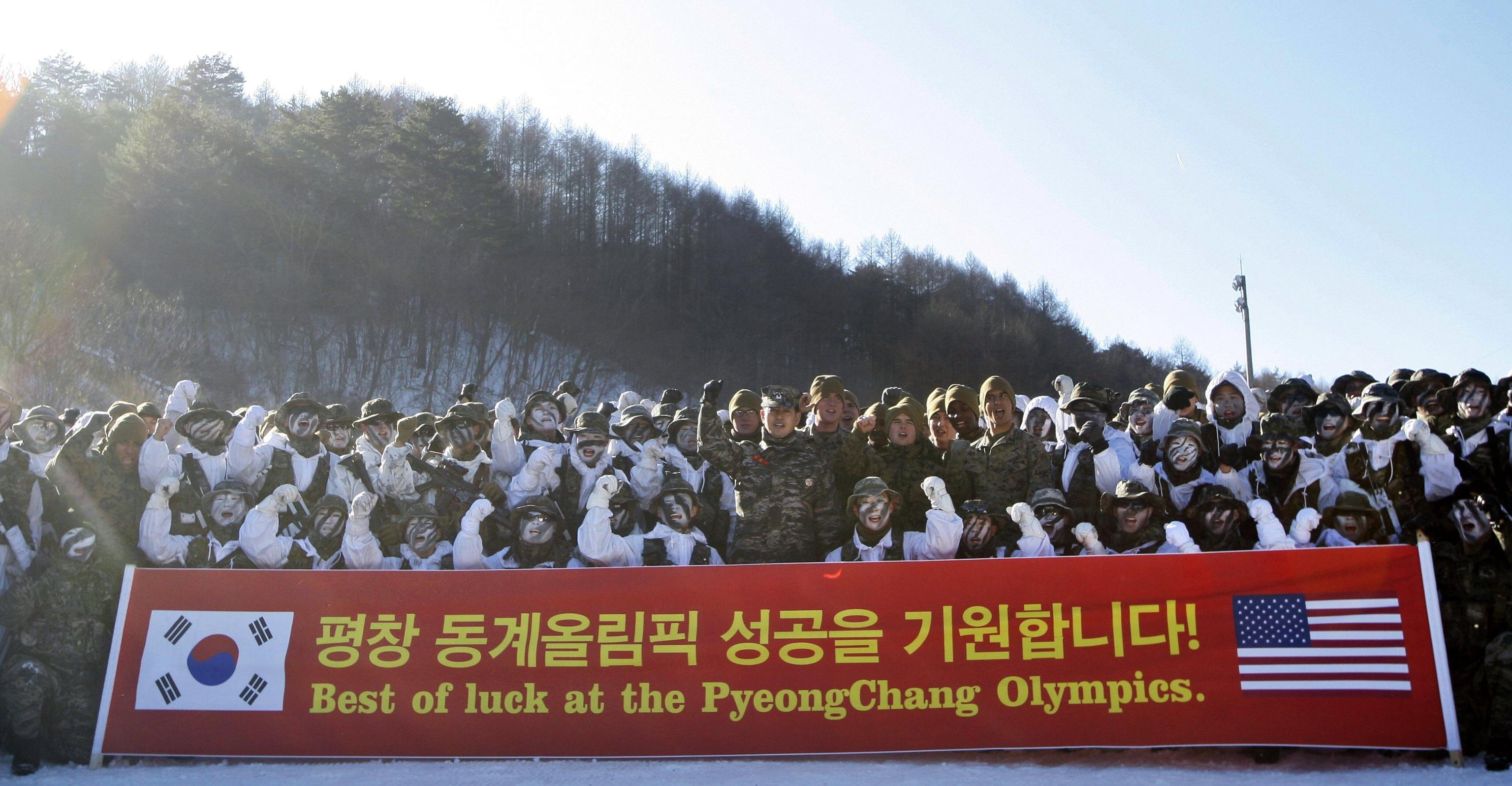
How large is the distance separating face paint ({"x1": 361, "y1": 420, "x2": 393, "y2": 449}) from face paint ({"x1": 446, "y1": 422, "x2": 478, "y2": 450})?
0.44 metres

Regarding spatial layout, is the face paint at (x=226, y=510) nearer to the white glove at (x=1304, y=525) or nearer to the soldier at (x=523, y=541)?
the soldier at (x=523, y=541)

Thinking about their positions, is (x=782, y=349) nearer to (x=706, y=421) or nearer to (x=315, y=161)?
(x=315, y=161)

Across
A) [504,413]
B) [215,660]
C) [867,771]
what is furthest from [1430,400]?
[215,660]

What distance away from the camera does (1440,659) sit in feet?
16.7

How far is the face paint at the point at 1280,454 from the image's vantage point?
20.6 ft

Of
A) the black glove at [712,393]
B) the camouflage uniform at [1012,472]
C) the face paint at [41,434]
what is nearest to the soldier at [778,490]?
the black glove at [712,393]

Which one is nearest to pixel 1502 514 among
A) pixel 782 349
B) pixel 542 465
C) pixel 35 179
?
pixel 542 465

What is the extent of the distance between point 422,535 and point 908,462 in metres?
3.06

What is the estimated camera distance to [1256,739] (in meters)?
5.10

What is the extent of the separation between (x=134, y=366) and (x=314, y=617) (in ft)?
73.8

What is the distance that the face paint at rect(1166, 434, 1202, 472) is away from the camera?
21.2 ft

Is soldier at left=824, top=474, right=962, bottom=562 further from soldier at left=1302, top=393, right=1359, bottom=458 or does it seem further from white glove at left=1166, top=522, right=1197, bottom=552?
soldier at left=1302, top=393, right=1359, bottom=458

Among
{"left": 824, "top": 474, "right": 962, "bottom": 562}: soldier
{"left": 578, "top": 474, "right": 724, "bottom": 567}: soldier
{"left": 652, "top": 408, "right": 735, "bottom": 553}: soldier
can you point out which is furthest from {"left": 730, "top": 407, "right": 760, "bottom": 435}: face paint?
{"left": 824, "top": 474, "right": 962, "bottom": 562}: soldier

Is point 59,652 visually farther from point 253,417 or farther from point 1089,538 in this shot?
point 1089,538
